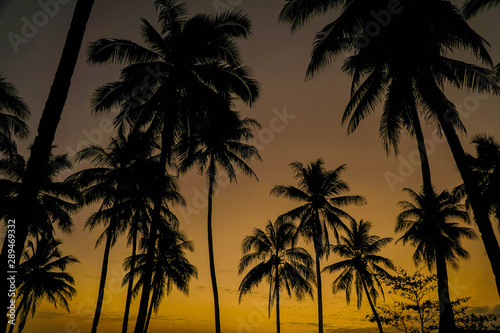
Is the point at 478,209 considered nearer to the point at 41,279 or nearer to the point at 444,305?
the point at 444,305

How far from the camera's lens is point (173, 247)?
2930 cm

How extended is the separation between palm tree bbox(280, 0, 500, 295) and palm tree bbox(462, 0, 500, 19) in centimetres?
118

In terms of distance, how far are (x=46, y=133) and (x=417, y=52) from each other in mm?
9984

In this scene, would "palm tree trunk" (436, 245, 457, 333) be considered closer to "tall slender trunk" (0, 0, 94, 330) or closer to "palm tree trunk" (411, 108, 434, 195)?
"palm tree trunk" (411, 108, 434, 195)

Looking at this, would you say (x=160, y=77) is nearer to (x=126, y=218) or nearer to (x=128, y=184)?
(x=128, y=184)

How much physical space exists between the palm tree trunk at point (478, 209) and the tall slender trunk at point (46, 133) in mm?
9238

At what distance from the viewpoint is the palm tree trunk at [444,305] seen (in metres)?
8.95

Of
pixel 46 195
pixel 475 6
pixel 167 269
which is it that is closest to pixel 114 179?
pixel 46 195

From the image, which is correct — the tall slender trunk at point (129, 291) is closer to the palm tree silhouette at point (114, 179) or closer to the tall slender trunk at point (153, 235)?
the palm tree silhouette at point (114, 179)

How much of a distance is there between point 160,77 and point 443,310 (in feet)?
41.4

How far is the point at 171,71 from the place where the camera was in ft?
40.2

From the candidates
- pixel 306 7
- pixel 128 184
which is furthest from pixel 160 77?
pixel 128 184

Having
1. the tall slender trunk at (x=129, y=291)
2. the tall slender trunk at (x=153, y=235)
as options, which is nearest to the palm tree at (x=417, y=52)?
the tall slender trunk at (x=153, y=235)

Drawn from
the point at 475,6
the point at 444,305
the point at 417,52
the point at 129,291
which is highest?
the point at 475,6
